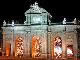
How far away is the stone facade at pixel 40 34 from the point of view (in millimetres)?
54875

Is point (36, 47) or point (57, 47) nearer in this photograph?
point (57, 47)

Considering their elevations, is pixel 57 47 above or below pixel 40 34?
below

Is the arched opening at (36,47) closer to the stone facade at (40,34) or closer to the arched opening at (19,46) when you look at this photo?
the stone facade at (40,34)

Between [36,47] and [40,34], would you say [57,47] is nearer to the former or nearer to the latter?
[36,47]

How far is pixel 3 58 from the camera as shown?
172 feet

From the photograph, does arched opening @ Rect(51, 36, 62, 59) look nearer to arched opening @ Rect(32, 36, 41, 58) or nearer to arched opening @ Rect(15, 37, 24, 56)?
arched opening @ Rect(32, 36, 41, 58)

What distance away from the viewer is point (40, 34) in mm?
55688

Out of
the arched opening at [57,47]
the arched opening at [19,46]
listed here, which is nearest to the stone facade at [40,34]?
the arched opening at [57,47]

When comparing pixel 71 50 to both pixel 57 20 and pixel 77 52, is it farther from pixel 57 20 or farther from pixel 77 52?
pixel 57 20

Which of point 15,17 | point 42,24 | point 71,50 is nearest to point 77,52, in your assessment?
point 71,50

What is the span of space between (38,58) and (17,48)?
7.32 metres

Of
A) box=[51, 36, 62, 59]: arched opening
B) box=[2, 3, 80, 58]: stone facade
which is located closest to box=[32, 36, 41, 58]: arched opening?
box=[2, 3, 80, 58]: stone facade

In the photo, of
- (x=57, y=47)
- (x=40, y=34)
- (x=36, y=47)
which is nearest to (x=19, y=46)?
(x=36, y=47)

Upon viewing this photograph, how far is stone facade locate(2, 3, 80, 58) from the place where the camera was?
2160 inches
